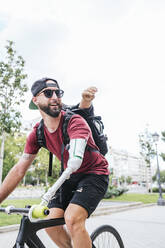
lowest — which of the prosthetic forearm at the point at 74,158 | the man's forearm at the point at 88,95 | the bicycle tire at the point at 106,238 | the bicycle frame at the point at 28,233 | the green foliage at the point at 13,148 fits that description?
the bicycle tire at the point at 106,238

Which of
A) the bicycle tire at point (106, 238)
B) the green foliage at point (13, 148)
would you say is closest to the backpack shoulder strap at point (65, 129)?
the bicycle tire at point (106, 238)

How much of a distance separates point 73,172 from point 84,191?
20 cm

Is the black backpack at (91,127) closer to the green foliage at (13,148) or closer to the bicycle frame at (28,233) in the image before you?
the bicycle frame at (28,233)

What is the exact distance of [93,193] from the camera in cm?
202

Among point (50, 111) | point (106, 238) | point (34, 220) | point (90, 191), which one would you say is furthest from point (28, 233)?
point (106, 238)

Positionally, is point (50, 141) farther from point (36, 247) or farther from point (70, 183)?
point (36, 247)

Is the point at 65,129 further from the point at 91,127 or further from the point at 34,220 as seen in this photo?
the point at 34,220

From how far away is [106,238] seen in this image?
2.75 m

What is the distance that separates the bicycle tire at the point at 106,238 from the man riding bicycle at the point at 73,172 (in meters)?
0.48

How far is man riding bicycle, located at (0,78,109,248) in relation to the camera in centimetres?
186

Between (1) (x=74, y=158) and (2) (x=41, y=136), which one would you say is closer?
(1) (x=74, y=158)

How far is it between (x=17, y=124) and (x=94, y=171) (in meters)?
7.86

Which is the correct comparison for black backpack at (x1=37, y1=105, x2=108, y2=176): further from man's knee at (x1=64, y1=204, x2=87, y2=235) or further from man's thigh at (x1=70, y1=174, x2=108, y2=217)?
man's knee at (x1=64, y1=204, x2=87, y2=235)

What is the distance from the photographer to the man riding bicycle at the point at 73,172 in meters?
1.86
